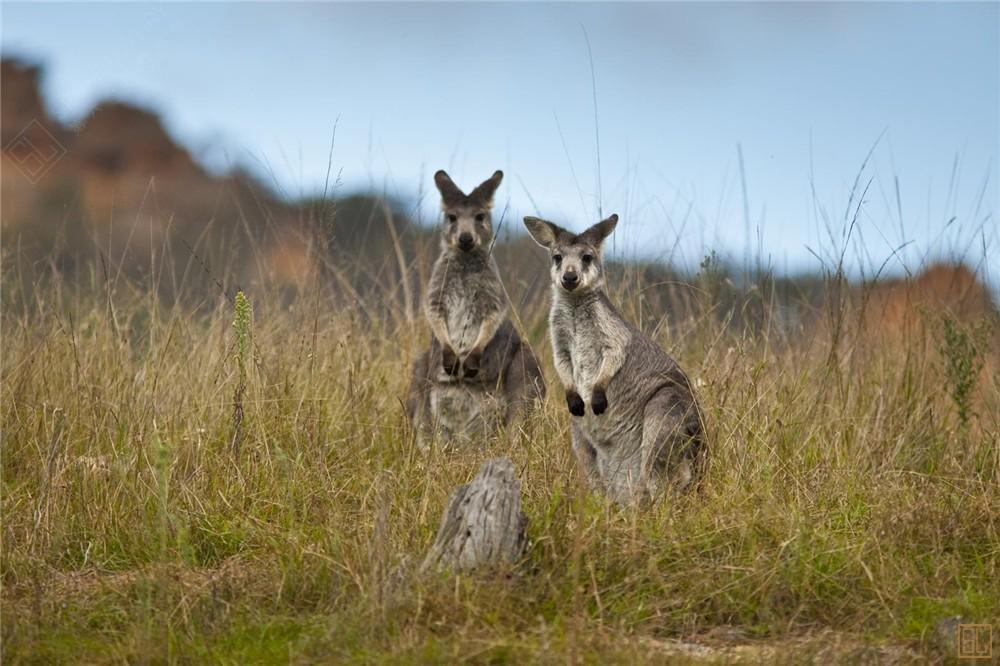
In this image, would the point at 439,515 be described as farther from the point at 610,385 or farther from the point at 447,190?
the point at 447,190

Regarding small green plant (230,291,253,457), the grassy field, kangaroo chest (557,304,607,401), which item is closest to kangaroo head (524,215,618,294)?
kangaroo chest (557,304,607,401)

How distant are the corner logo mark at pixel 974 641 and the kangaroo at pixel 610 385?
2322 mm

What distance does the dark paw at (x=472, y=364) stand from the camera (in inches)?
365

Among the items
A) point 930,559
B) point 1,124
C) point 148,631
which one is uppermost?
point 1,124

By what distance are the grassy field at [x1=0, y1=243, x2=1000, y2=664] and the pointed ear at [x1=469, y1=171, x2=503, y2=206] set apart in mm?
1208

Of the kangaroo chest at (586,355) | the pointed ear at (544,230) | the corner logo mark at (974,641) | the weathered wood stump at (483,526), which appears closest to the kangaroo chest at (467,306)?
the pointed ear at (544,230)

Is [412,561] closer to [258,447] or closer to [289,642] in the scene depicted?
[289,642]

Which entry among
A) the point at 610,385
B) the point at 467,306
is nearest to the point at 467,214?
the point at 467,306

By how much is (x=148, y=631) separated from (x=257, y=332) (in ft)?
15.1

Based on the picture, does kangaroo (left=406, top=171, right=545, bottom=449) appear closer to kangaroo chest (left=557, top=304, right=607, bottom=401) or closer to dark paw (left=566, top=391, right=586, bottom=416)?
kangaroo chest (left=557, top=304, right=607, bottom=401)

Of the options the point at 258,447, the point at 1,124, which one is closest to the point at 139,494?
the point at 258,447

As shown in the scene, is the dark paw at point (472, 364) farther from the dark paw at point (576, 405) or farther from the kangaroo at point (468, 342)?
the dark paw at point (576, 405)

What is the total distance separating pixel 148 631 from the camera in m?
5.03

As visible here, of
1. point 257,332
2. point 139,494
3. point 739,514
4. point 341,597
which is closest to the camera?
point 341,597
